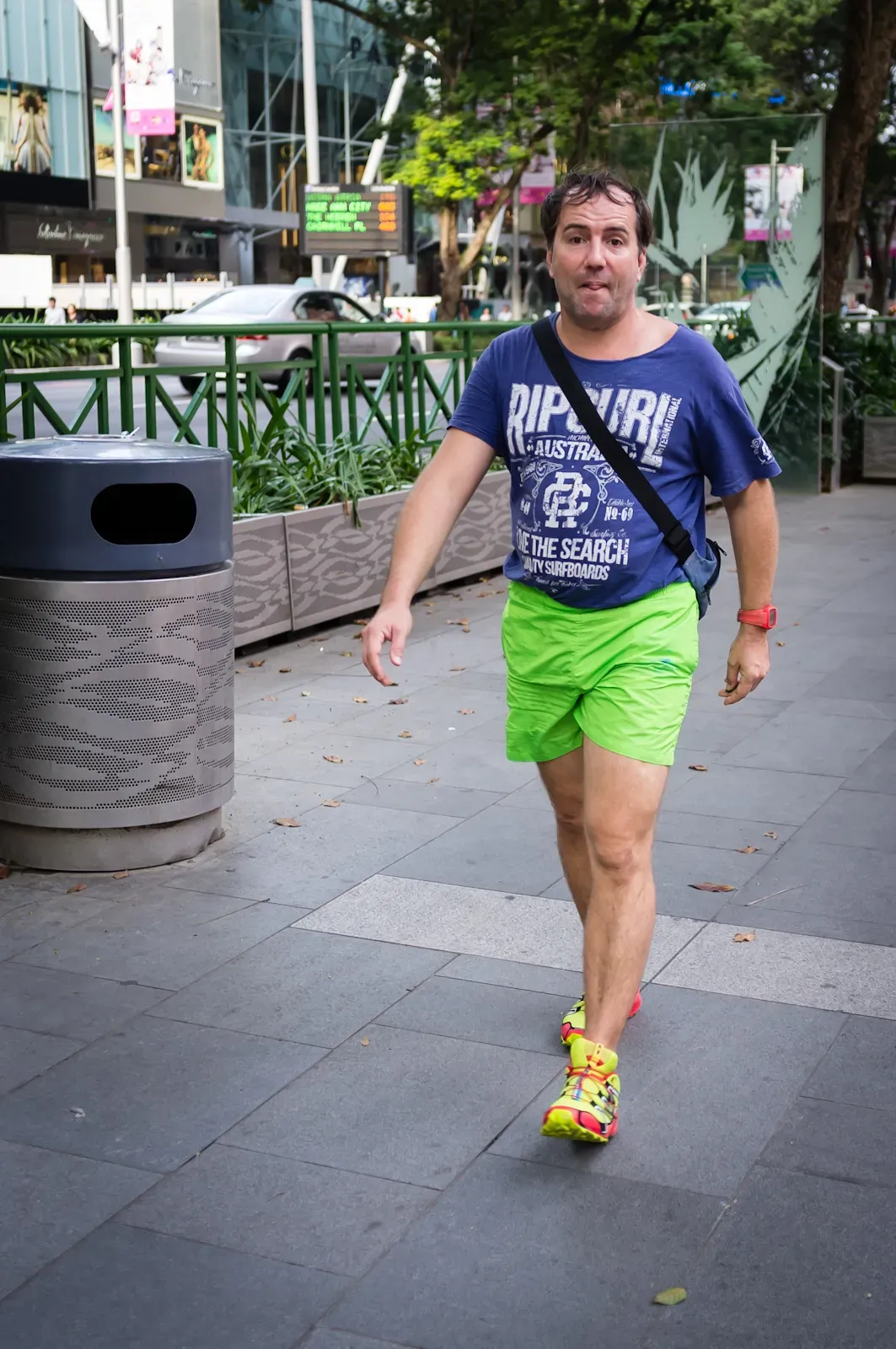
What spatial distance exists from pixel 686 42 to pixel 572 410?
23.7 meters

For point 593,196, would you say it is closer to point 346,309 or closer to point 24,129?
point 346,309

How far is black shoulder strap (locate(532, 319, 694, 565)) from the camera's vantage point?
3.61m

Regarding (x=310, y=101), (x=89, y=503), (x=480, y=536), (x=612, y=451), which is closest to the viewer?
(x=612, y=451)

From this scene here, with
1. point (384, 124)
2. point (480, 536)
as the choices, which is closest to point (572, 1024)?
point (480, 536)

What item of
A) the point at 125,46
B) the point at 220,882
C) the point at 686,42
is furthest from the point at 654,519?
the point at 125,46

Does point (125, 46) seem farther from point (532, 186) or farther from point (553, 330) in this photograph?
→ point (553, 330)

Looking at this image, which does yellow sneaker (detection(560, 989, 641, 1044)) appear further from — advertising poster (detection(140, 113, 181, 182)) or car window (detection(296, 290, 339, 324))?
advertising poster (detection(140, 113, 181, 182))

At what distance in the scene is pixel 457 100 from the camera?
27.5 metres

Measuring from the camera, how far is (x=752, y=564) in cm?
382

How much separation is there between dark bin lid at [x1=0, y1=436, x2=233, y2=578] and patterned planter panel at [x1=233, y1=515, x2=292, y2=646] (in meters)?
3.12

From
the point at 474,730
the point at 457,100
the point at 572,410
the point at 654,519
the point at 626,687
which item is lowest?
the point at 474,730

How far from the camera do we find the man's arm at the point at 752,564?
3770 mm

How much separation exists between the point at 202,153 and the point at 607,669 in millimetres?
52829

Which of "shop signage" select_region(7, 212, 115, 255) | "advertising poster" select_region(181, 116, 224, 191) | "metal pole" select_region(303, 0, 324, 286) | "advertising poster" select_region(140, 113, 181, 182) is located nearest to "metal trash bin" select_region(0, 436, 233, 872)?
"metal pole" select_region(303, 0, 324, 286)
